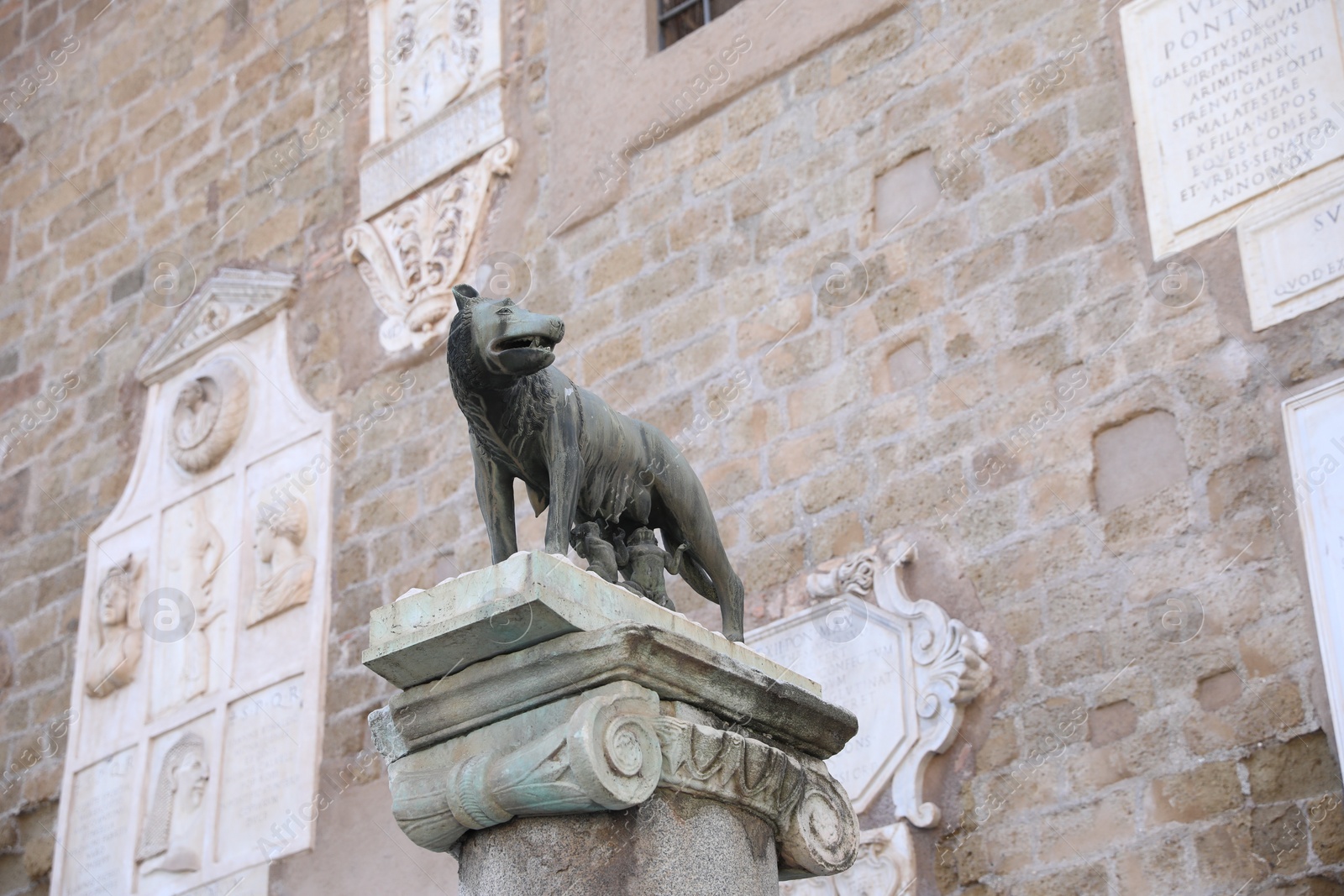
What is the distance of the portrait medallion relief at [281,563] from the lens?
7664 mm

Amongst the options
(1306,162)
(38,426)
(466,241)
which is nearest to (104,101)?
(38,426)

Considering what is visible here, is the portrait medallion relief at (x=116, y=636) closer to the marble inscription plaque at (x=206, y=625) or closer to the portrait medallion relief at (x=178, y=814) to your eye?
the marble inscription plaque at (x=206, y=625)

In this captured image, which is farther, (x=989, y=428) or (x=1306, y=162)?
(x=989, y=428)

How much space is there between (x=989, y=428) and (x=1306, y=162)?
1234 millimetres

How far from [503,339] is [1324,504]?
8.42 feet

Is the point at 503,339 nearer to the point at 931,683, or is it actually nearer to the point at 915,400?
the point at 931,683

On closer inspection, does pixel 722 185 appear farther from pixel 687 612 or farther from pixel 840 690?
pixel 840 690

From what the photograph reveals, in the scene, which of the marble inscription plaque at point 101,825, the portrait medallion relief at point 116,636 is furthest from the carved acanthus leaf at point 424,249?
the marble inscription plaque at point 101,825

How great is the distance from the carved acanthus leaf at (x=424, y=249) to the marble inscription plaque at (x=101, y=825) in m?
2.26

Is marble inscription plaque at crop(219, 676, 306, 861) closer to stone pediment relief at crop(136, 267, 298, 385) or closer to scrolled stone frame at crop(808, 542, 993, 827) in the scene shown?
stone pediment relief at crop(136, 267, 298, 385)

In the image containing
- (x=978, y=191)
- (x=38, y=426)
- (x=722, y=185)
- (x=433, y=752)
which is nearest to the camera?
(x=433, y=752)

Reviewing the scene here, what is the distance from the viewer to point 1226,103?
5504 millimetres

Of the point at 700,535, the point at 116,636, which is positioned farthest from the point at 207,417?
the point at 700,535

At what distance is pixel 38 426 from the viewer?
30.5ft
